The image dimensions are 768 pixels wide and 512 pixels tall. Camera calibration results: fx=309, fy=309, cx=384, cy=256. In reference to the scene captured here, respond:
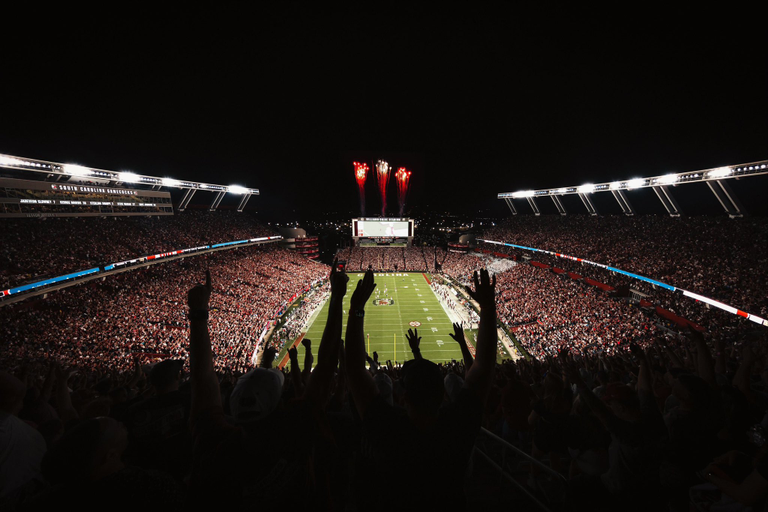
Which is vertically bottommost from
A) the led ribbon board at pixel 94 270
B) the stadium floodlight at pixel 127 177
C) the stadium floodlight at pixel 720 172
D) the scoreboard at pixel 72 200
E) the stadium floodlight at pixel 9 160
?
the led ribbon board at pixel 94 270

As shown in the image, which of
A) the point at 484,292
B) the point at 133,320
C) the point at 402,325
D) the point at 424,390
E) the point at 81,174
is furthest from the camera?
the point at 402,325

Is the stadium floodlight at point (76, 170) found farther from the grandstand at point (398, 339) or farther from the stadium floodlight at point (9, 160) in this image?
the stadium floodlight at point (9, 160)

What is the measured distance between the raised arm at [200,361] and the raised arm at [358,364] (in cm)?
92

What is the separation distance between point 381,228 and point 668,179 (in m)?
44.2

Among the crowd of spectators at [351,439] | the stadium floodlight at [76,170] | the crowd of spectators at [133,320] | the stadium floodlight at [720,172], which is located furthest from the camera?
the stadium floodlight at [76,170]

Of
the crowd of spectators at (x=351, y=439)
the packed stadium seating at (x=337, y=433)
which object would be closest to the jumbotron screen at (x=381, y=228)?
the packed stadium seating at (x=337, y=433)

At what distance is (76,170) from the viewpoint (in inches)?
1103

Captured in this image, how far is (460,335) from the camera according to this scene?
3750mm

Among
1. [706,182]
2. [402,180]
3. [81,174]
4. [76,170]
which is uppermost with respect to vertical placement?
[402,180]

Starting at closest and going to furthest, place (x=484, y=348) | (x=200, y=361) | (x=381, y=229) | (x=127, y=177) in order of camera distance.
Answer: (x=200, y=361) → (x=484, y=348) → (x=127, y=177) → (x=381, y=229)

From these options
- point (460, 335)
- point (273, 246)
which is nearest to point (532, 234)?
point (273, 246)

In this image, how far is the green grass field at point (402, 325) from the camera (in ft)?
80.2

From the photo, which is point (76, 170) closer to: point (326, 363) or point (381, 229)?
point (326, 363)

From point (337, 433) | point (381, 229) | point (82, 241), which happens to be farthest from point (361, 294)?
point (381, 229)
